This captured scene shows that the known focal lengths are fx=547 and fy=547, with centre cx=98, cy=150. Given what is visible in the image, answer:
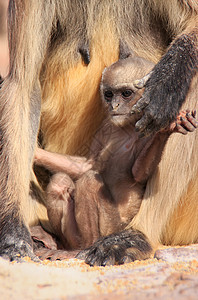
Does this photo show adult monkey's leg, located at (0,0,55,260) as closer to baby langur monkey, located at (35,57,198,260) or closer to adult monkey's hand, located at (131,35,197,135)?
baby langur monkey, located at (35,57,198,260)

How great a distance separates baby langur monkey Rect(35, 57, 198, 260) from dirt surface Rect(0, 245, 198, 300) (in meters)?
0.60

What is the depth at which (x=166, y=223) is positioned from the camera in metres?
3.43

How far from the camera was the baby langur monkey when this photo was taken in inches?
128

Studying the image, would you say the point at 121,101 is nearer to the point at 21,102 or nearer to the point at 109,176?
the point at 109,176

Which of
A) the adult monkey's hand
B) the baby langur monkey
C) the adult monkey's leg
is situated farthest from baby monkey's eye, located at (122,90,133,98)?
the adult monkey's leg

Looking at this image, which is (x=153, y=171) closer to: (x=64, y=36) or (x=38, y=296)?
(x=64, y=36)

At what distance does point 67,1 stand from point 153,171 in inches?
51.0

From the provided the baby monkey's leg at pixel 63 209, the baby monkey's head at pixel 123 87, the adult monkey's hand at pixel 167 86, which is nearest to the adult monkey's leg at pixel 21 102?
the baby monkey's leg at pixel 63 209

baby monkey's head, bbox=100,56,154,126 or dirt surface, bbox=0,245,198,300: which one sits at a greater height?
baby monkey's head, bbox=100,56,154,126

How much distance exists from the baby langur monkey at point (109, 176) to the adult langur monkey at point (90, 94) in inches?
4.8

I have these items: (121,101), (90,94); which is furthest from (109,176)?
(90,94)

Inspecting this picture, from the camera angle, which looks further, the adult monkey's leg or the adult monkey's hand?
the adult monkey's leg

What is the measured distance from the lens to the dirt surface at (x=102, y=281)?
1961 mm

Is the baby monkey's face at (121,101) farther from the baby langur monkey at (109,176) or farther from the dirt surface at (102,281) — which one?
the dirt surface at (102,281)
